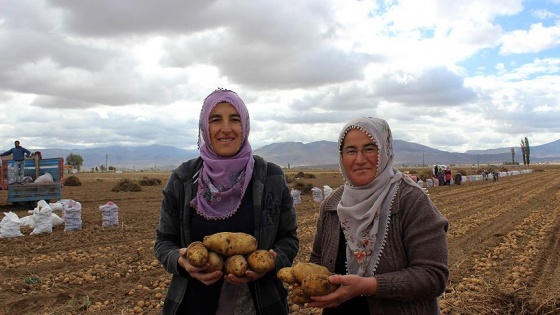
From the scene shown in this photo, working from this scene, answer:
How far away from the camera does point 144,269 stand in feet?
22.1

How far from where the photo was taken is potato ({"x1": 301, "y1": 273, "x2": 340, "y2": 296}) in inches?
82.0

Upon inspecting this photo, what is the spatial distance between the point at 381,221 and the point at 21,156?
13325 millimetres

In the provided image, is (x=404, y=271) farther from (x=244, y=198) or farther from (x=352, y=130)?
(x=244, y=198)

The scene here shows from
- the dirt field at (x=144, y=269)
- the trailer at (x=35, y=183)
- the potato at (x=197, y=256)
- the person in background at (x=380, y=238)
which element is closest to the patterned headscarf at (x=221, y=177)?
the potato at (x=197, y=256)

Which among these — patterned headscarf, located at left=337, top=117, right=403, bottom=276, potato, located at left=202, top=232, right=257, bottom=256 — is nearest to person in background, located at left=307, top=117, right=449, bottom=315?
patterned headscarf, located at left=337, top=117, right=403, bottom=276

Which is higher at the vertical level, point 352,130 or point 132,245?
point 352,130

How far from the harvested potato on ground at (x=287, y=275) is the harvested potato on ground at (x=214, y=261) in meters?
0.29

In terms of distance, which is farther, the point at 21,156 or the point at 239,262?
the point at 21,156

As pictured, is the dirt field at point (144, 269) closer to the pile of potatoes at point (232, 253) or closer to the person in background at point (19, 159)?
the person in background at point (19, 159)

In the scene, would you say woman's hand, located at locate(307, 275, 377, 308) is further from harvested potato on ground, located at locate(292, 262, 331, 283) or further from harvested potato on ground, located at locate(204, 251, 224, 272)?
harvested potato on ground, located at locate(204, 251, 224, 272)

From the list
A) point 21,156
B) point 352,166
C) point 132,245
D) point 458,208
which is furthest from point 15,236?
point 458,208

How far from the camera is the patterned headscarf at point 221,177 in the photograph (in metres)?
2.39

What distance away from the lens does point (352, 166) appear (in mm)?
2293

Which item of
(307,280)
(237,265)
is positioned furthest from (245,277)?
(307,280)
